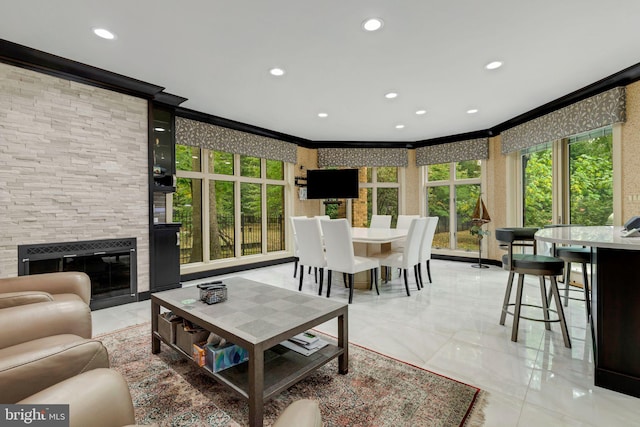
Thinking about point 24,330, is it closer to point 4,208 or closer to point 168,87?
point 4,208

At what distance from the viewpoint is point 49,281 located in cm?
205

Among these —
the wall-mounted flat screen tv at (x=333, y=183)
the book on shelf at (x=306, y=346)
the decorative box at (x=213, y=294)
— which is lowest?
the book on shelf at (x=306, y=346)

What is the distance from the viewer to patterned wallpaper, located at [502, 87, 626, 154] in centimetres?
336

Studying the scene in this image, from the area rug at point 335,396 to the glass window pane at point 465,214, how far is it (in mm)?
4663

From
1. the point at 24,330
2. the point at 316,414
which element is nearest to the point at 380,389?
the point at 316,414

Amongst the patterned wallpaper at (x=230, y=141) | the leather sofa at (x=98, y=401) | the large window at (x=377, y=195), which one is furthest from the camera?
the large window at (x=377, y=195)

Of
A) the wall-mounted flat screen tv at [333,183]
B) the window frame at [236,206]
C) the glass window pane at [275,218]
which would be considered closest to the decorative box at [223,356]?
the window frame at [236,206]

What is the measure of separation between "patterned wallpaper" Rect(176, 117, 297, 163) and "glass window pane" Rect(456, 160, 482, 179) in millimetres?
3363

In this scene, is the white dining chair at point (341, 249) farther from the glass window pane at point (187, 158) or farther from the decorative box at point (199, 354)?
the glass window pane at point (187, 158)

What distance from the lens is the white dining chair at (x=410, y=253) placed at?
3727 mm

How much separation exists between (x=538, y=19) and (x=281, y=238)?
200 inches

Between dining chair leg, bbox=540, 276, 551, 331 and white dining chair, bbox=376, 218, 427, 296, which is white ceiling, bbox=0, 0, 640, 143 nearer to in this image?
white dining chair, bbox=376, 218, 427, 296

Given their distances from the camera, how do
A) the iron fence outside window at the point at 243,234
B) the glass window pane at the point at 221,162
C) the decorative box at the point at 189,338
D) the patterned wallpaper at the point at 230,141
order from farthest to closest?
the glass window pane at the point at 221,162 < the iron fence outside window at the point at 243,234 < the patterned wallpaper at the point at 230,141 < the decorative box at the point at 189,338

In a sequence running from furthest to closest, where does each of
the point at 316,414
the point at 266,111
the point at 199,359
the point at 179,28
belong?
the point at 266,111 < the point at 179,28 < the point at 199,359 < the point at 316,414
